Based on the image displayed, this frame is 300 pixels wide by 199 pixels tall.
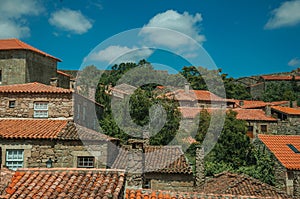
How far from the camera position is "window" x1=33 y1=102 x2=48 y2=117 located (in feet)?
63.6

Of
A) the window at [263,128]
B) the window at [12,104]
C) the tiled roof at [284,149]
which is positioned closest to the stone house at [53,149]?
the window at [12,104]

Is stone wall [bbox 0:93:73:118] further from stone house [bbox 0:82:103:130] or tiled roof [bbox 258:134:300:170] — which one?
tiled roof [bbox 258:134:300:170]

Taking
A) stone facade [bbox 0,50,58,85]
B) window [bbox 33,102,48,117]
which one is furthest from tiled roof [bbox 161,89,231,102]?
window [bbox 33,102,48,117]

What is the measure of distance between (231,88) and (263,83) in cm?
1229

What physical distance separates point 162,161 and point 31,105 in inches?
328

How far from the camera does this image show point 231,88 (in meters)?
64.4

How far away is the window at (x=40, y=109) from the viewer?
1939cm

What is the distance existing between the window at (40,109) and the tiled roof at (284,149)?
14.5 m

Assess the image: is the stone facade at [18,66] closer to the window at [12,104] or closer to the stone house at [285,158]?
the window at [12,104]

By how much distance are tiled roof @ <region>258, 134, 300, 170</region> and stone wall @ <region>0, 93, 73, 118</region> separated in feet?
43.3

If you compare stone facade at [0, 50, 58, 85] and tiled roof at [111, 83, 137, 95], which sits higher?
stone facade at [0, 50, 58, 85]

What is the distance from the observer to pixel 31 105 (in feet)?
64.1

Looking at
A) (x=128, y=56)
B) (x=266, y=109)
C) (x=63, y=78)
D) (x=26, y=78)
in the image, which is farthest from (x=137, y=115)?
(x=266, y=109)

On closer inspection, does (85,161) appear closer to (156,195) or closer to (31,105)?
(31,105)
